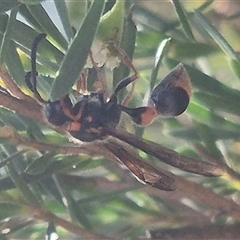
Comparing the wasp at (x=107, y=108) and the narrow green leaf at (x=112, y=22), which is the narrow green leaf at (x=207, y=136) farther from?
the narrow green leaf at (x=112, y=22)


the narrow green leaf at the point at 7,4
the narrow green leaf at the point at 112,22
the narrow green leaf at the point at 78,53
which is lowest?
the narrow green leaf at the point at 78,53

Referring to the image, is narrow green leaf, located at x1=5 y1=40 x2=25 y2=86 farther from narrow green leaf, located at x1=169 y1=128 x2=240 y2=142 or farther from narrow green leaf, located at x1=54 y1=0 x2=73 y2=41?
narrow green leaf, located at x1=169 y1=128 x2=240 y2=142

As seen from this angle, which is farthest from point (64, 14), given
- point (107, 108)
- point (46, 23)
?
point (107, 108)

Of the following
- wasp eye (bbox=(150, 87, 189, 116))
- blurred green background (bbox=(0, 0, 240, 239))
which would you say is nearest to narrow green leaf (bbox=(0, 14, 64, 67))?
blurred green background (bbox=(0, 0, 240, 239))

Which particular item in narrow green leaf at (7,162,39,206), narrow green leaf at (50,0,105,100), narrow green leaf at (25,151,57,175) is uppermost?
narrow green leaf at (50,0,105,100)

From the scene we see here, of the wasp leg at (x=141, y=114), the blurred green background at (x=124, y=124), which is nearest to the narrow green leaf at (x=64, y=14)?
the blurred green background at (x=124, y=124)

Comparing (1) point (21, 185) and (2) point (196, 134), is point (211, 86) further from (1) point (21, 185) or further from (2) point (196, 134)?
(1) point (21, 185)

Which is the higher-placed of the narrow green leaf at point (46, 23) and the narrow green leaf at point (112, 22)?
the narrow green leaf at point (46, 23)
